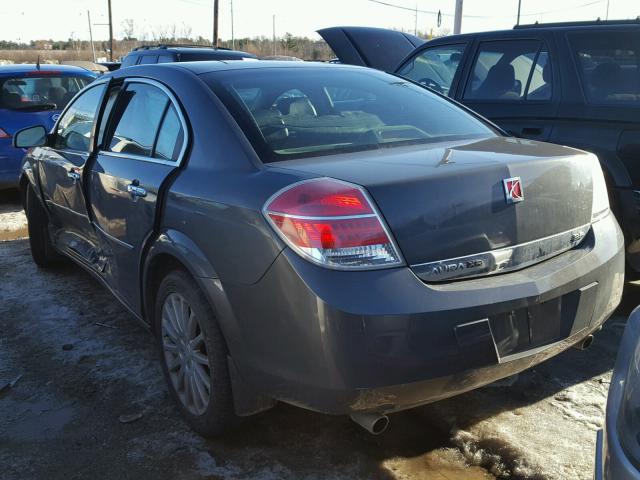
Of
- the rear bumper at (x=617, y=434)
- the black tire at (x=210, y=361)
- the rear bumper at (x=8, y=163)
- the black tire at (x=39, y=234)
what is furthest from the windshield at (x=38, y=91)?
the rear bumper at (x=617, y=434)

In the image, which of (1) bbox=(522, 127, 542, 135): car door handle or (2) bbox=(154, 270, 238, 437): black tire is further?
(1) bbox=(522, 127, 542, 135): car door handle

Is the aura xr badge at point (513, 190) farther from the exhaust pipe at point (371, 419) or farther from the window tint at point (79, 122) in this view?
the window tint at point (79, 122)

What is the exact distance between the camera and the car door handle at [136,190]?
3215 millimetres

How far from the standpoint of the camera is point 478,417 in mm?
3105

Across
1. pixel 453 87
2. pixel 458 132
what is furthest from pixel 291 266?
pixel 453 87

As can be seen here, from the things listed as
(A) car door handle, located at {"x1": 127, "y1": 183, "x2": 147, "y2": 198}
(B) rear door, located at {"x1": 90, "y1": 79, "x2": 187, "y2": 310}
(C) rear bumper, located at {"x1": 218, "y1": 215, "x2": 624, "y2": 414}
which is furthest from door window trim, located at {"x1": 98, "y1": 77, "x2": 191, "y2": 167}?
(C) rear bumper, located at {"x1": 218, "y1": 215, "x2": 624, "y2": 414}

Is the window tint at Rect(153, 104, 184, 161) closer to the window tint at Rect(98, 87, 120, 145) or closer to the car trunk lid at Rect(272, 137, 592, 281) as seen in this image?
the car trunk lid at Rect(272, 137, 592, 281)

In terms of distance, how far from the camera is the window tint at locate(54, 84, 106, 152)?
4.25 meters

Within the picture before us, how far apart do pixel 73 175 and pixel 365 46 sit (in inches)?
158

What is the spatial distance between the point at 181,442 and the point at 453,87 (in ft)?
11.8

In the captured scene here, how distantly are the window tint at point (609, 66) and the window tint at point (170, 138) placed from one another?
275 centimetres

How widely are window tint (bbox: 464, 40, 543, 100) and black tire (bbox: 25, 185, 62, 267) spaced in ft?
11.7

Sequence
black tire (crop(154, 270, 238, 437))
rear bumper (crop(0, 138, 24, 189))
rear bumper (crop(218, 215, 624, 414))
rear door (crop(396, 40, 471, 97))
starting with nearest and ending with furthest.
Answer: rear bumper (crop(218, 215, 624, 414)) < black tire (crop(154, 270, 238, 437)) < rear door (crop(396, 40, 471, 97)) < rear bumper (crop(0, 138, 24, 189))

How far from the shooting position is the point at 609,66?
442 cm
